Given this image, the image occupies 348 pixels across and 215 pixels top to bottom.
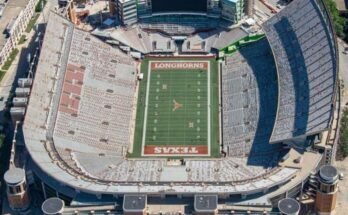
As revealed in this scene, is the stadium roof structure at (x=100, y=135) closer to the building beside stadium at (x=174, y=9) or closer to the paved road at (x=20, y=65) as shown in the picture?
the building beside stadium at (x=174, y=9)

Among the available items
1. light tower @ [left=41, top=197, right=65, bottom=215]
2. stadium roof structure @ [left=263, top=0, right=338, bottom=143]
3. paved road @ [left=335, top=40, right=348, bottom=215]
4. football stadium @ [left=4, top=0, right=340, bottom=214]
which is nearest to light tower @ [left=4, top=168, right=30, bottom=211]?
football stadium @ [left=4, top=0, right=340, bottom=214]

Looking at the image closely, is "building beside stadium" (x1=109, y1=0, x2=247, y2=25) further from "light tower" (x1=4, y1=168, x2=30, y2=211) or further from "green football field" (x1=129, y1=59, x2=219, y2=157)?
"light tower" (x1=4, y1=168, x2=30, y2=211)

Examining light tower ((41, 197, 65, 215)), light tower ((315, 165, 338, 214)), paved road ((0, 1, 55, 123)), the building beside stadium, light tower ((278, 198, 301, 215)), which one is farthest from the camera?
the building beside stadium

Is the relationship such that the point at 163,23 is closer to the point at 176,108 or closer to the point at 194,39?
the point at 194,39

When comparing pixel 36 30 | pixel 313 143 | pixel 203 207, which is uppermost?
pixel 36 30

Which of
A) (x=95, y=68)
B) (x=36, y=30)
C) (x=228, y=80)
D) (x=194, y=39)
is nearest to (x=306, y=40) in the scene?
(x=228, y=80)

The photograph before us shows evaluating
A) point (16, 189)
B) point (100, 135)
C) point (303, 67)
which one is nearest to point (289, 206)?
point (303, 67)
